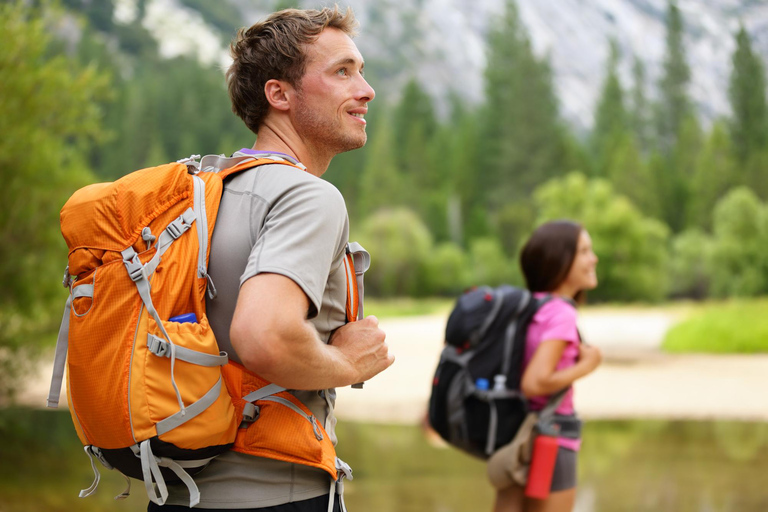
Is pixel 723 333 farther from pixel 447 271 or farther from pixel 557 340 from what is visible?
pixel 447 271

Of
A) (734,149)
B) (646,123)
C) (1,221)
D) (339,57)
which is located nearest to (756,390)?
(1,221)

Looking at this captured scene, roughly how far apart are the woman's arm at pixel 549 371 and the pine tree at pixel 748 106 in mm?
47401

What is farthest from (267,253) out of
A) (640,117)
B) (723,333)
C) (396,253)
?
(640,117)

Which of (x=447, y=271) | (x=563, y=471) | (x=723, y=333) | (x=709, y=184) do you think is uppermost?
(x=563, y=471)

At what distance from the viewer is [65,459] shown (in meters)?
7.82

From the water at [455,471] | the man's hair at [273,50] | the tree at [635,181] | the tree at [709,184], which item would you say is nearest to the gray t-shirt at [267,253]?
the man's hair at [273,50]

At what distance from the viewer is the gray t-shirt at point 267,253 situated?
1375 mm

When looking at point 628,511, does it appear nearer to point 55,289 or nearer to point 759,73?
point 55,289

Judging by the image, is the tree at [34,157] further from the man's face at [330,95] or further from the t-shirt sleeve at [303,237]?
the t-shirt sleeve at [303,237]

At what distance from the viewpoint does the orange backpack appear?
1332 mm

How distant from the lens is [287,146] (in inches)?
65.7

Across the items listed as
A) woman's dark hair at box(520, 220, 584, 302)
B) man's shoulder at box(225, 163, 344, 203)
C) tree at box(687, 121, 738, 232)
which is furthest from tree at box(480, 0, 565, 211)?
man's shoulder at box(225, 163, 344, 203)

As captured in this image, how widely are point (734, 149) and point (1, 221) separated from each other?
45.8 metres

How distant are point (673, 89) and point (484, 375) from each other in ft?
188
